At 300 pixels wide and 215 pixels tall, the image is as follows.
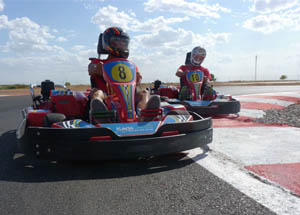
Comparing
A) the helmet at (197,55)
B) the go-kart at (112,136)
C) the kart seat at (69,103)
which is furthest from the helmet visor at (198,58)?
the go-kart at (112,136)

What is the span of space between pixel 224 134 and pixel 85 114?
2.30 meters

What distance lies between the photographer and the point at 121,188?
7.57 feet

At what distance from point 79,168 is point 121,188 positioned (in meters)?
0.75

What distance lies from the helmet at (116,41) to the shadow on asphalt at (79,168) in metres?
2.17

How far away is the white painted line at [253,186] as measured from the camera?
1902 millimetres

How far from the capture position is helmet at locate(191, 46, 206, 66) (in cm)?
793

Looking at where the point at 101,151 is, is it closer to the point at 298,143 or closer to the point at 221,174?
the point at 221,174

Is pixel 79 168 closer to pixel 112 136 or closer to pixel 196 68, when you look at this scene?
pixel 112 136

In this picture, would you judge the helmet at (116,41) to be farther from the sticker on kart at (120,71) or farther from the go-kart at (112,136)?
the go-kart at (112,136)

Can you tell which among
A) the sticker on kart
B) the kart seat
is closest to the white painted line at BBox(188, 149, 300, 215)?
the sticker on kart

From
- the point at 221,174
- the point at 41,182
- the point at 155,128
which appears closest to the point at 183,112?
the point at 155,128

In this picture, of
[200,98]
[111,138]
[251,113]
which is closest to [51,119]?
[111,138]

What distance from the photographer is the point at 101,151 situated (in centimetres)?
264

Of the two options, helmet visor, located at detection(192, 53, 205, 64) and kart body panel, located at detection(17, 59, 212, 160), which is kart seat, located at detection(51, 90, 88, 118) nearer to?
kart body panel, located at detection(17, 59, 212, 160)
